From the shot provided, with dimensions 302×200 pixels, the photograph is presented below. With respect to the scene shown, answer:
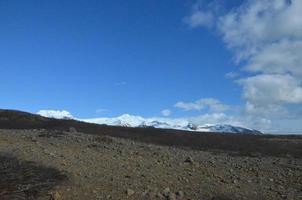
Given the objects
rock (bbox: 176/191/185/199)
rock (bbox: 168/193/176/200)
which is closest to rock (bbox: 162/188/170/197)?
rock (bbox: 168/193/176/200)

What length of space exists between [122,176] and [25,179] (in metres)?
3.04

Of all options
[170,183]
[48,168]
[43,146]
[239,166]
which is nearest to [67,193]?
[48,168]

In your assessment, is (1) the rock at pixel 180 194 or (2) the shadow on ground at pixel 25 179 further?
(1) the rock at pixel 180 194

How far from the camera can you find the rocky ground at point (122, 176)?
1217 centimetres

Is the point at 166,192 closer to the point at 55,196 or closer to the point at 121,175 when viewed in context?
the point at 121,175

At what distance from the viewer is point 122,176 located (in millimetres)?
13906

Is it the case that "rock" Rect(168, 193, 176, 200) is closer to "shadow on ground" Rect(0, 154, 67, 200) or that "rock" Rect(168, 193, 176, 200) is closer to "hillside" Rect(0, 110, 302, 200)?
"hillside" Rect(0, 110, 302, 200)

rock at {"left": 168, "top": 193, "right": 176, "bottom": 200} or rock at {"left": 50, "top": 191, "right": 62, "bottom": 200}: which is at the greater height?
rock at {"left": 168, "top": 193, "right": 176, "bottom": 200}

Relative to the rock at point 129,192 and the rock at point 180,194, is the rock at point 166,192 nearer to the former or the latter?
the rock at point 180,194

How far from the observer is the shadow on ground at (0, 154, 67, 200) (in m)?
11.0

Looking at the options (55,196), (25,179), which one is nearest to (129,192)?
(55,196)

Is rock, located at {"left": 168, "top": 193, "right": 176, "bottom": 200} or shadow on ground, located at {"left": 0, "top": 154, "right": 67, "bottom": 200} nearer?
shadow on ground, located at {"left": 0, "top": 154, "right": 67, "bottom": 200}

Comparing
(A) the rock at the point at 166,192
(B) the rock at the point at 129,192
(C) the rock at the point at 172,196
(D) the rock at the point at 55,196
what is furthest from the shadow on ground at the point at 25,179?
(C) the rock at the point at 172,196

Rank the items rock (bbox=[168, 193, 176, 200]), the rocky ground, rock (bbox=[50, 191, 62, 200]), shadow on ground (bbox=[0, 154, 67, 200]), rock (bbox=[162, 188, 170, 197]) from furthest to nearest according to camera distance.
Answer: rock (bbox=[162, 188, 170, 197]) → rock (bbox=[168, 193, 176, 200]) → the rocky ground → rock (bbox=[50, 191, 62, 200]) → shadow on ground (bbox=[0, 154, 67, 200])
